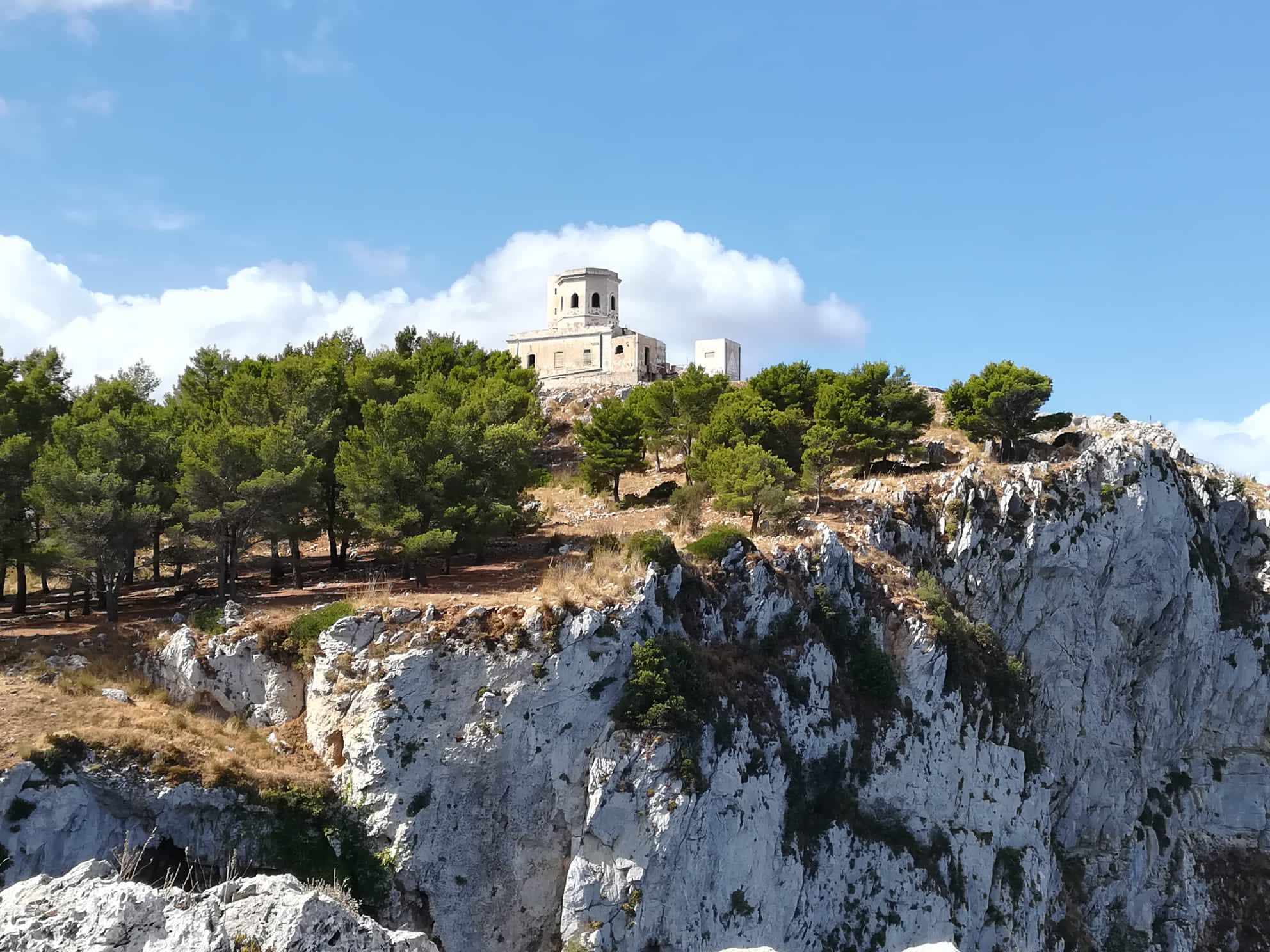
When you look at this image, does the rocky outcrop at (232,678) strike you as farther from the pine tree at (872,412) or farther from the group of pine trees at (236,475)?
the pine tree at (872,412)

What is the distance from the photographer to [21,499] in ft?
101

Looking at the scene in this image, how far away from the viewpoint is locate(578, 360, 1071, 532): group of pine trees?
43.3m

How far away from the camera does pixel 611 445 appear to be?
4822 centimetres

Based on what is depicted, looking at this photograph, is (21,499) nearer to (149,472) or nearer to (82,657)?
(149,472)

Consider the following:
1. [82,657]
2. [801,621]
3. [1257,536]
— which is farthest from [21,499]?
[1257,536]

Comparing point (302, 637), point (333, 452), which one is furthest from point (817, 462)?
point (302, 637)

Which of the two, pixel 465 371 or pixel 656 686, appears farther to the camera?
pixel 465 371

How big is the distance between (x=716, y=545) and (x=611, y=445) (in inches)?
655

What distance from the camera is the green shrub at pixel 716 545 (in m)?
32.5

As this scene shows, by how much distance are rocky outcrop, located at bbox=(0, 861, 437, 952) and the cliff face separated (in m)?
9.84

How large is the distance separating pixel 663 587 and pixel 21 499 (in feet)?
69.7

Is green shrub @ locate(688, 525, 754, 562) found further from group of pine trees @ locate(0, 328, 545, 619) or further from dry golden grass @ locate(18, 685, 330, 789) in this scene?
dry golden grass @ locate(18, 685, 330, 789)

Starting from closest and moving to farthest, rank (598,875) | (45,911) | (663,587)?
(45,911)
(598,875)
(663,587)

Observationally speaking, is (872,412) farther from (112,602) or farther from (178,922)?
(178,922)
